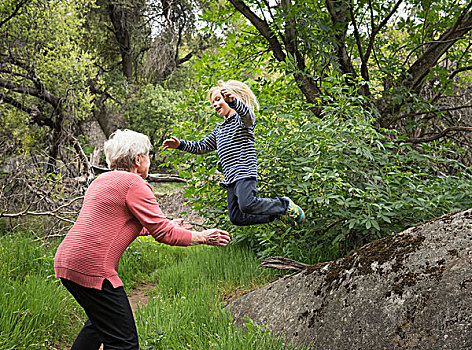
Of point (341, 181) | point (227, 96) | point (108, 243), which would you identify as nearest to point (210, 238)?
point (108, 243)

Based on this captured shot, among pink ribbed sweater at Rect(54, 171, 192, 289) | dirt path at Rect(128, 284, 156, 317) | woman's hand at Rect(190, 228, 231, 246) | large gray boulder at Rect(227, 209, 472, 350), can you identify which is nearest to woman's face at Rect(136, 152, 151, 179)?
pink ribbed sweater at Rect(54, 171, 192, 289)

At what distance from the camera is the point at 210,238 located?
7.11ft

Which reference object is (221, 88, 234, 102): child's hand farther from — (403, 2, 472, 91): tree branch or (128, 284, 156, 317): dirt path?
(403, 2, 472, 91): tree branch

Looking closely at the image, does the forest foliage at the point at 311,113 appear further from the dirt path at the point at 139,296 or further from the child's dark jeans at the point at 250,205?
the dirt path at the point at 139,296

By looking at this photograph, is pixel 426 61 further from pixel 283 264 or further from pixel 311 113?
pixel 283 264

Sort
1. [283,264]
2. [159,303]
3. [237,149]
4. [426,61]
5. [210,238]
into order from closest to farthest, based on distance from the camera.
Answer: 1. [210,238]
2. [283,264]
3. [237,149]
4. [159,303]
5. [426,61]

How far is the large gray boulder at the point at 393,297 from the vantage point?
1799 millimetres

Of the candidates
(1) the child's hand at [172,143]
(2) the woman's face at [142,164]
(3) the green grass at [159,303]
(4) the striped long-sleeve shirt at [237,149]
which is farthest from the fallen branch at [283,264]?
(2) the woman's face at [142,164]

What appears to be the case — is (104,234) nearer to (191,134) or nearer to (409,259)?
(409,259)

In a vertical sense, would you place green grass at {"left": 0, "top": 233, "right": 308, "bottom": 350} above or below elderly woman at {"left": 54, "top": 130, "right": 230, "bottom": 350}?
below

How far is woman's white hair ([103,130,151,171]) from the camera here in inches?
86.8

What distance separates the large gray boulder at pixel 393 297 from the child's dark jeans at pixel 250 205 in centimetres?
72

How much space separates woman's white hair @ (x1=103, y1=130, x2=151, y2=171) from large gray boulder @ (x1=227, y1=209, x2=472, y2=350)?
142cm

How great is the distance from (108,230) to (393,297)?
155cm
